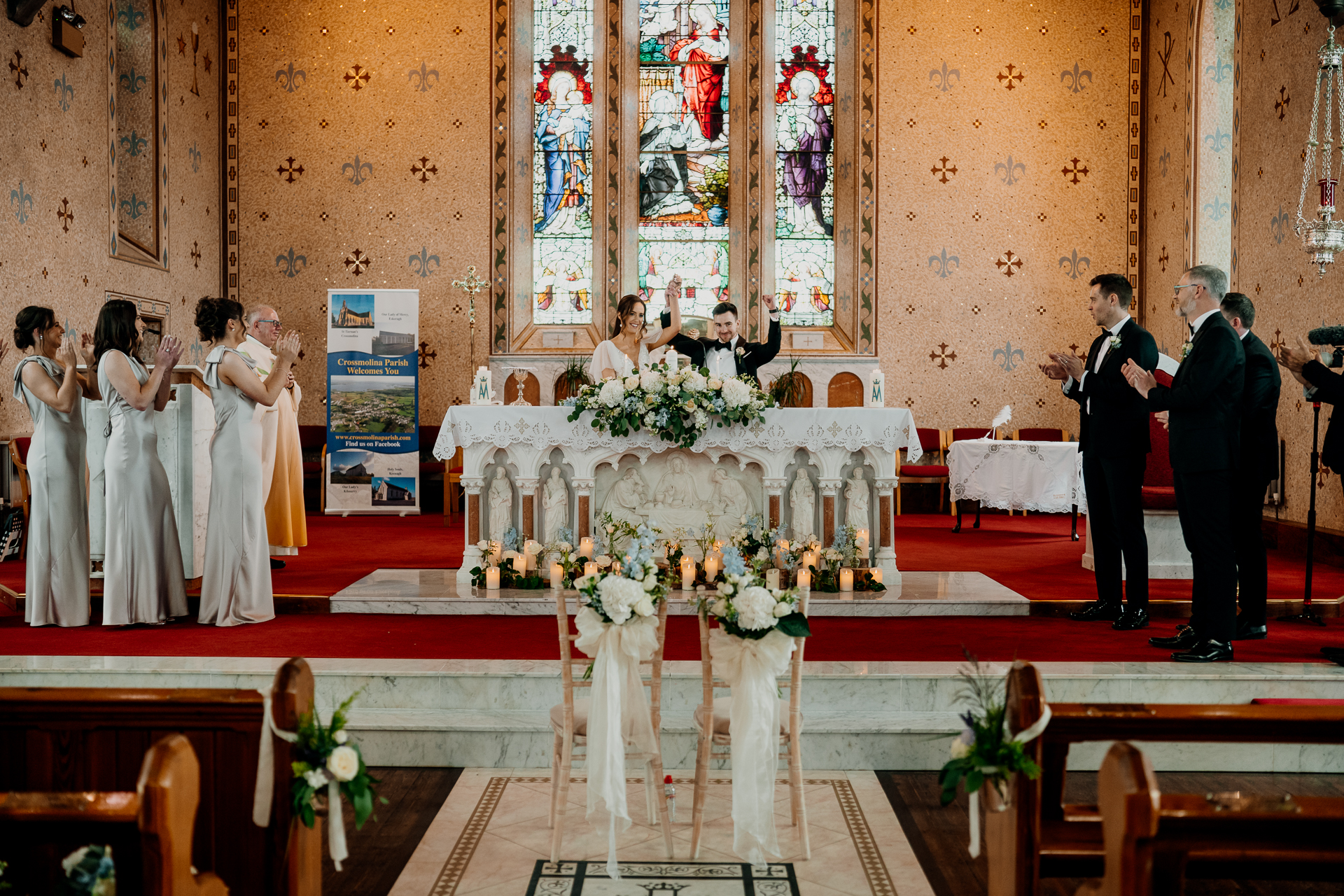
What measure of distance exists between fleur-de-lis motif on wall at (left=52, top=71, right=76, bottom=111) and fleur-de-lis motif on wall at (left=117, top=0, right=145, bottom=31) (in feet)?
4.14

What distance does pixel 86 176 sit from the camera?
8.48 meters

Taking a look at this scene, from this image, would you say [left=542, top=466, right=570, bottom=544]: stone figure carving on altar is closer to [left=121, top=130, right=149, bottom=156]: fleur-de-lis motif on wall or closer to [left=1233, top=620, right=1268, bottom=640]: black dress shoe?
[left=1233, top=620, right=1268, bottom=640]: black dress shoe

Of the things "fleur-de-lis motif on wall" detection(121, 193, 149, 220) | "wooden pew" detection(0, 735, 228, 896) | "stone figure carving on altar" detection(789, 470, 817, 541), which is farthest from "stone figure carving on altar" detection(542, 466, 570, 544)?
"fleur-de-lis motif on wall" detection(121, 193, 149, 220)

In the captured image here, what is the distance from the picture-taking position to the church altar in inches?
232

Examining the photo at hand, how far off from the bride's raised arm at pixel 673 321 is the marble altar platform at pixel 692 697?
245cm

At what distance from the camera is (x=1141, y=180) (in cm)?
1076

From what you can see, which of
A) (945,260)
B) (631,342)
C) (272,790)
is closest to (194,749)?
(272,790)

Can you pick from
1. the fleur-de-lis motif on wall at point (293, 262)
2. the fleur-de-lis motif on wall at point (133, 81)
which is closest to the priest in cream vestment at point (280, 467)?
the fleur-de-lis motif on wall at point (133, 81)

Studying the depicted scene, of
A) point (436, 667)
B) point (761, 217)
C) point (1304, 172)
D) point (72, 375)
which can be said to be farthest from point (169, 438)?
point (1304, 172)

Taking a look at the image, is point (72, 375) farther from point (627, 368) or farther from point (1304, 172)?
point (1304, 172)

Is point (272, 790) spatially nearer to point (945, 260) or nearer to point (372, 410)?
point (372, 410)

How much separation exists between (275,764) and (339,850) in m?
0.23

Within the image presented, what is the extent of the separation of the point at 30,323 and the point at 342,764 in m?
3.78

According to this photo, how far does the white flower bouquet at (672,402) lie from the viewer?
5551mm
